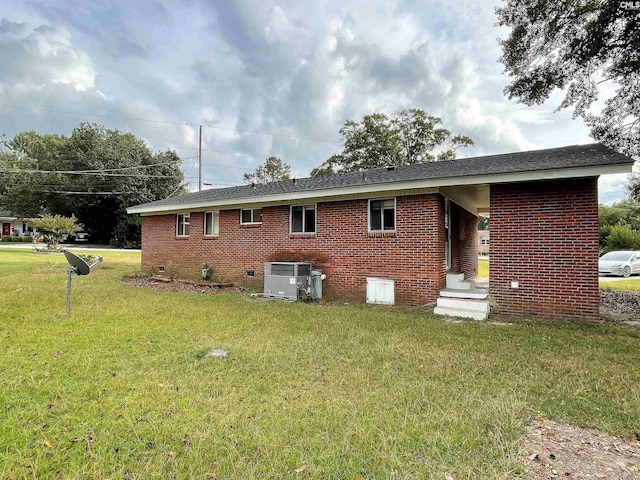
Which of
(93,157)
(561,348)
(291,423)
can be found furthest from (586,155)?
(93,157)

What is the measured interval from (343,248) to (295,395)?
619 centimetres

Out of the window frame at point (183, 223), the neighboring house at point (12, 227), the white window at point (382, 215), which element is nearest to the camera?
the white window at point (382, 215)

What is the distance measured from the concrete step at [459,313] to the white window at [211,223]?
807 centimetres

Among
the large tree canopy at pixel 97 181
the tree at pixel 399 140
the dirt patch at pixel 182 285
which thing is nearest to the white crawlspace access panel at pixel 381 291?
the dirt patch at pixel 182 285

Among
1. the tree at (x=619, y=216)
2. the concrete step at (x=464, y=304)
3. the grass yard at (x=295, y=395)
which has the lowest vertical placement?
the grass yard at (x=295, y=395)

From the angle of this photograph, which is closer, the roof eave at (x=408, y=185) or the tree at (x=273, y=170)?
the roof eave at (x=408, y=185)

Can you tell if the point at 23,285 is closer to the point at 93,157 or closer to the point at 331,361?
the point at 331,361

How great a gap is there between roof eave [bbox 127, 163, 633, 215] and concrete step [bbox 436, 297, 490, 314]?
2553 millimetres

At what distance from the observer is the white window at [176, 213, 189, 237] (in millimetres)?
12867

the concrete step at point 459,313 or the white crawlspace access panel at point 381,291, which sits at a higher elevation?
the white crawlspace access panel at point 381,291

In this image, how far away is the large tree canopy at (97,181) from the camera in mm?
33562

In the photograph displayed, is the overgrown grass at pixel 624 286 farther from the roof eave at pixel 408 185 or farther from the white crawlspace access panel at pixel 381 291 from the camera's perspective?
the white crawlspace access panel at pixel 381 291

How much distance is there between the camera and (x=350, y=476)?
2.11m

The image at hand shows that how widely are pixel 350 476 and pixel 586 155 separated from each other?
758 centimetres
